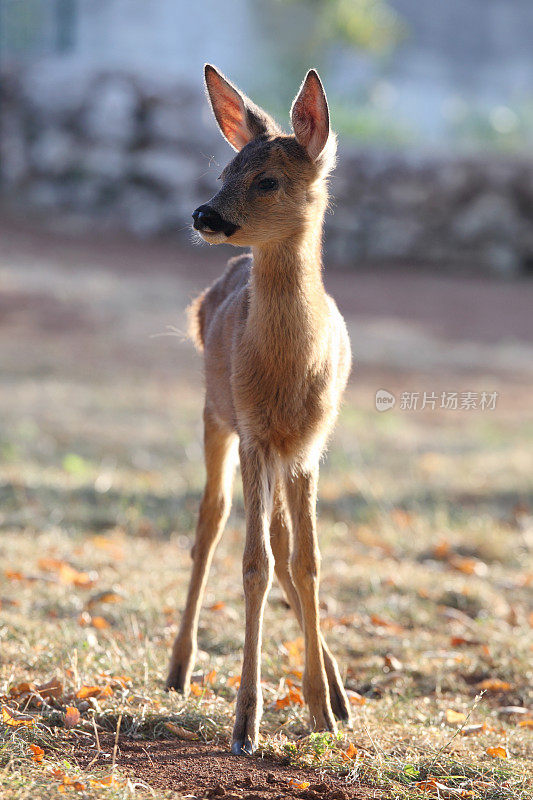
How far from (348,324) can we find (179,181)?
6926 millimetres

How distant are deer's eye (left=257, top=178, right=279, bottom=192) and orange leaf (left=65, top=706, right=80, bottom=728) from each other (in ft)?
7.11

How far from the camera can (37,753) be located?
3582 millimetres

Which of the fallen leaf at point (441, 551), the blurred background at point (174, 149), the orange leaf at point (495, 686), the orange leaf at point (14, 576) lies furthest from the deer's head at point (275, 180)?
the blurred background at point (174, 149)

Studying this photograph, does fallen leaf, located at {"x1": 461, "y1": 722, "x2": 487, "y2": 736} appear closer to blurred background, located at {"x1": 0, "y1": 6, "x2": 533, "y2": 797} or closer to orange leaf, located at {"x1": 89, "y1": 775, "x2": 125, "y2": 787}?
blurred background, located at {"x1": 0, "y1": 6, "x2": 533, "y2": 797}

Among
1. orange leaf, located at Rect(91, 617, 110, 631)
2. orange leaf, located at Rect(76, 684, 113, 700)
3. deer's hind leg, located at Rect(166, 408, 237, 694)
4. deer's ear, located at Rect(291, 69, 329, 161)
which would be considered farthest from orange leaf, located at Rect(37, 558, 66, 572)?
deer's ear, located at Rect(291, 69, 329, 161)

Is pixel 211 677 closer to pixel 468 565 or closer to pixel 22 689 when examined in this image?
pixel 22 689

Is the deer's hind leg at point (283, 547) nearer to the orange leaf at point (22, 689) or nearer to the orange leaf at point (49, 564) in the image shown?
the orange leaf at point (22, 689)

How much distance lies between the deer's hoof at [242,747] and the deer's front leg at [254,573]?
0.04m

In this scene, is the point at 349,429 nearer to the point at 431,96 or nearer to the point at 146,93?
the point at 146,93

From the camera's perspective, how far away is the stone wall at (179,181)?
22.3m

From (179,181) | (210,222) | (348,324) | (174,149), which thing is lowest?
(210,222)

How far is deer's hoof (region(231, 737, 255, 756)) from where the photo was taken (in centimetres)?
384

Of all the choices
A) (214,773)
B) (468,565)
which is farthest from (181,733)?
(468,565)

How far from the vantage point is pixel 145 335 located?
15297 mm
